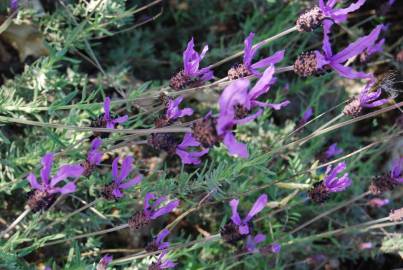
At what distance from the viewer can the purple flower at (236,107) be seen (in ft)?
3.04

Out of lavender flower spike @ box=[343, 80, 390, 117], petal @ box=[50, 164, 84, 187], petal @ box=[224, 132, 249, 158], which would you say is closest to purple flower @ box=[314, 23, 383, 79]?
lavender flower spike @ box=[343, 80, 390, 117]

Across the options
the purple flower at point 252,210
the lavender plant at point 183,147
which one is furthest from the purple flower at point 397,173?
the purple flower at point 252,210

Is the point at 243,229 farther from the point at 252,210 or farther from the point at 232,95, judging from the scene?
the point at 232,95

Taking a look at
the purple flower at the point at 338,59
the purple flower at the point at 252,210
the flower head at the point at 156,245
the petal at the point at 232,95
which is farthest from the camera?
the flower head at the point at 156,245

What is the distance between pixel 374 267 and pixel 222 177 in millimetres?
1244

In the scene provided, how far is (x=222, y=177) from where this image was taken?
1493 millimetres

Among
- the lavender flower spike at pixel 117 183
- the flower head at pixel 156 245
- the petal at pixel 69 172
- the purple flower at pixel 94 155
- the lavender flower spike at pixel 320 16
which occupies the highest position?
the lavender flower spike at pixel 320 16

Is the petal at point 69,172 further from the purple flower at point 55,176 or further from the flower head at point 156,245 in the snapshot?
the flower head at point 156,245

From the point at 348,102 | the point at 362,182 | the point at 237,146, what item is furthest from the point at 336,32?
the point at 237,146

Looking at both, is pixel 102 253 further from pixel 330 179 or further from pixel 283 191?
pixel 330 179

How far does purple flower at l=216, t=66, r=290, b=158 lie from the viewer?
0.93m

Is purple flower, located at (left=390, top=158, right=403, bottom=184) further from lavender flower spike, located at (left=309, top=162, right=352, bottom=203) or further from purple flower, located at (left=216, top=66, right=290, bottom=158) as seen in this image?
purple flower, located at (left=216, top=66, right=290, bottom=158)

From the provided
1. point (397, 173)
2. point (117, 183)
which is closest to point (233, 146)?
point (117, 183)

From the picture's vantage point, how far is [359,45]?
116 centimetres
